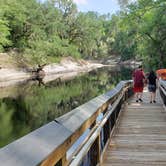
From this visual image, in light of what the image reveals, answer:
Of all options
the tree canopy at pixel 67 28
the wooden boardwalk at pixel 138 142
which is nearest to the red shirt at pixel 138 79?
the wooden boardwalk at pixel 138 142

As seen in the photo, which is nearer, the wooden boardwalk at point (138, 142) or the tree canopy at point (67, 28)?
the wooden boardwalk at point (138, 142)

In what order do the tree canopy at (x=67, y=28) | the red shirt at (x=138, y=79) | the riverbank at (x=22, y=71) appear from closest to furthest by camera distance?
the red shirt at (x=138, y=79)
the tree canopy at (x=67, y=28)
the riverbank at (x=22, y=71)

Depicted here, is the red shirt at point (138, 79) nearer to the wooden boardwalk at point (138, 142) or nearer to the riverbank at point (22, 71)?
the wooden boardwalk at point (138, 142)

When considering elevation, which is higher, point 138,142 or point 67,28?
point 67,28

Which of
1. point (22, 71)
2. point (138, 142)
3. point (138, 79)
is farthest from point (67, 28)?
point (138, 142)

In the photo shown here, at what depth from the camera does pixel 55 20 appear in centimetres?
6253

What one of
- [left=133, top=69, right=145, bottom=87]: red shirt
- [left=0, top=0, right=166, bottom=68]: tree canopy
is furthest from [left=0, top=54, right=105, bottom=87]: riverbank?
[left=133, top=69, right=145, bottom=87]: red shirt

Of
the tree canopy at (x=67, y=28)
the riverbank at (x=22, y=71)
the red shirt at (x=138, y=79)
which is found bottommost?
the riverbank at (x=22, y=71)

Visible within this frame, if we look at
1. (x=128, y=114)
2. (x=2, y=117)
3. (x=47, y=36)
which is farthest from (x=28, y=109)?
(x=47, y=36)

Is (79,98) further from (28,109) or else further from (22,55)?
(22,55)

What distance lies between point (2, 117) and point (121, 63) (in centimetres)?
9511

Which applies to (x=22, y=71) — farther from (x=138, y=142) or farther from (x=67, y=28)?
(x=138, y=142)

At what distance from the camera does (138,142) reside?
23.5ft

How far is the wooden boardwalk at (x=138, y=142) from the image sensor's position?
5.72 metres
